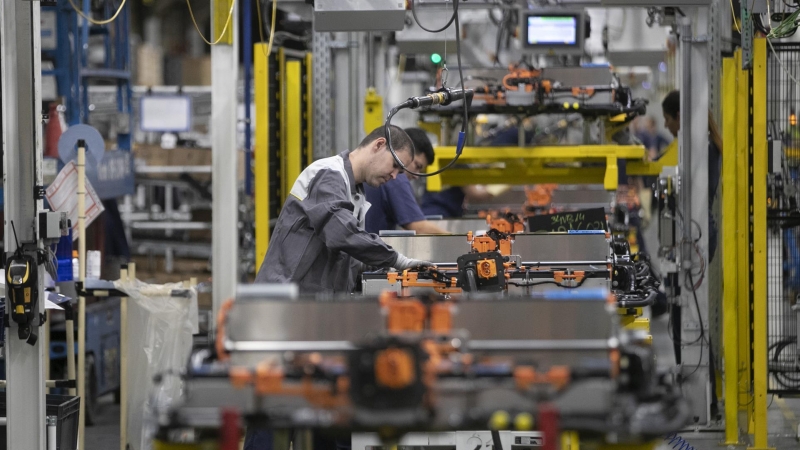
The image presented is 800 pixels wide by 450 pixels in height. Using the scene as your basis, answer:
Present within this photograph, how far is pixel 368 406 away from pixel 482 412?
28cm

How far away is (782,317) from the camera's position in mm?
6926

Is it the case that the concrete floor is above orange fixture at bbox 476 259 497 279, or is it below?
below

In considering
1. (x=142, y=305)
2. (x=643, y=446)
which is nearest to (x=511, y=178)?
(x=142, y=305)

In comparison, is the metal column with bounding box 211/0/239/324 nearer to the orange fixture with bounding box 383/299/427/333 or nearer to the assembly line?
the assembly line

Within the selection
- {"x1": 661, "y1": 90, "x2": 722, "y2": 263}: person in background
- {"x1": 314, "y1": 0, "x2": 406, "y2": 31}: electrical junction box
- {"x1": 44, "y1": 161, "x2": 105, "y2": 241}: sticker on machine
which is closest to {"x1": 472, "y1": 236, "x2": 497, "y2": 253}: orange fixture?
{"x1": 314, "y1": 0, "x2": 406, "y2": 31}: electrical junction box

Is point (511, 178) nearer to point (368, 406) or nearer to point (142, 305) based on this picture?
point (142, 305)

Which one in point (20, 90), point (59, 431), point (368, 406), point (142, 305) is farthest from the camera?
point (142, 305)

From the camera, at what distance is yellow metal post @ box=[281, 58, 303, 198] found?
7430mm

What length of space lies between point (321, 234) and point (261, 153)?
202 centimetres

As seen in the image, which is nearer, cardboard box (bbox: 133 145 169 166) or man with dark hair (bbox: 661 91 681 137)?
man with dark hair (bbox: 661 91 681 137)

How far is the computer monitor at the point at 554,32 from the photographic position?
8492 millimetres

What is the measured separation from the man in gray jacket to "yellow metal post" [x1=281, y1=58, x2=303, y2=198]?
2.38 m

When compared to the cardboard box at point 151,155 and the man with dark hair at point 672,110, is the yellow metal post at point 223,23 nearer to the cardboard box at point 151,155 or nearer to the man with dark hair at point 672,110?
the man with dark hair at point 672,110

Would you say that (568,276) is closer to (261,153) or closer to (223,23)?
(223,23)
